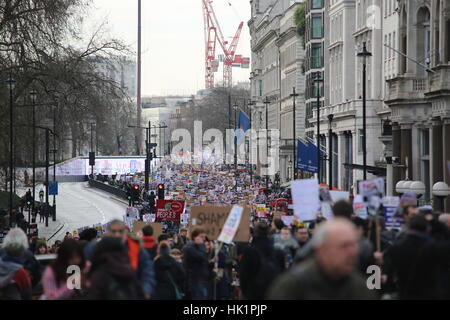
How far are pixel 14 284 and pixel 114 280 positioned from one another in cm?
361

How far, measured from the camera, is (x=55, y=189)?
73.8m

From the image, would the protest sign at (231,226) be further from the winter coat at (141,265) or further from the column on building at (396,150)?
the column on building at (396,150)

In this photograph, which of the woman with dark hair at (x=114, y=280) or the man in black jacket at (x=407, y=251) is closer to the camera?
the woman with dark hair at (x=114, y=280)

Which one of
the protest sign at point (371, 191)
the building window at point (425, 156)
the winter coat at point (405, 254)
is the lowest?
the winter coat at point (405, 254)

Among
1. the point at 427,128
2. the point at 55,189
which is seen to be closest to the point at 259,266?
the point at 427,128

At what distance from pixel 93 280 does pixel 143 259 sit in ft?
7.06

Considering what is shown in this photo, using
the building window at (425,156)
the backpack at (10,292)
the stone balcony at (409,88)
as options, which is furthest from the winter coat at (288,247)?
the stone balcony at (409,88)

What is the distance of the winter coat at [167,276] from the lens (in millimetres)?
15726

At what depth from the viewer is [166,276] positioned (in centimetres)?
1603

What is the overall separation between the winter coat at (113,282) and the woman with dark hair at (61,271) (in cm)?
95

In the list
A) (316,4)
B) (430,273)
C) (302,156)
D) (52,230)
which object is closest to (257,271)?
(430,273)

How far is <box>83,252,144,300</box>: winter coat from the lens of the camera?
1105cm

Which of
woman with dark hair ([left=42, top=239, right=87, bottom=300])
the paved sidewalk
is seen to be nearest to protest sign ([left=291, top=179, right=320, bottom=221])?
woman with dark hair ([left=42, top=239, right=87, bottom=300])
